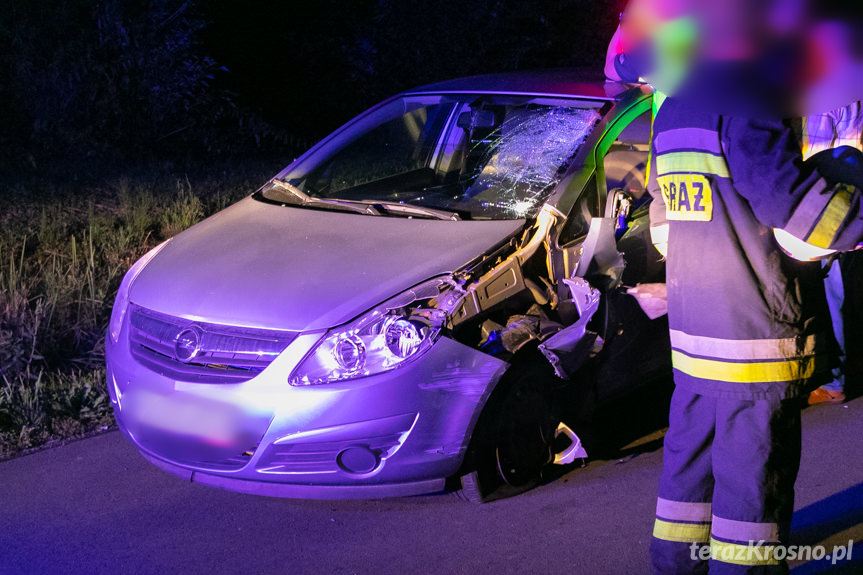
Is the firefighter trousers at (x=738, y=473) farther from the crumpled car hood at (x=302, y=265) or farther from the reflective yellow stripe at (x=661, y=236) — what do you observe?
the crumpled car hood at (x=302, y=265)

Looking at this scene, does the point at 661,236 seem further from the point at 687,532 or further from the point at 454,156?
the point at 454,156

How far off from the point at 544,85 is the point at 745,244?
229cm

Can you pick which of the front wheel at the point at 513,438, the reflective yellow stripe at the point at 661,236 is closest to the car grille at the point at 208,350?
the front wheel at the point at 513,438

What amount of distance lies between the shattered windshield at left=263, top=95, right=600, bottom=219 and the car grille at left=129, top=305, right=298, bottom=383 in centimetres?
107

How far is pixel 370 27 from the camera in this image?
13.6 metres

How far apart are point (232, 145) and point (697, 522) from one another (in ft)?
32.3

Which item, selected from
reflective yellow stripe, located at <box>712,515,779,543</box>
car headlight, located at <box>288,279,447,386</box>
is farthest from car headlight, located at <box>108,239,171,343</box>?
reflective yellow stripe, located at <box>712,515,779,543</box>

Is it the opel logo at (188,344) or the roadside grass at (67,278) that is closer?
the opel logo at (188,344)

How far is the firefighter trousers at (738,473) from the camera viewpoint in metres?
2.57

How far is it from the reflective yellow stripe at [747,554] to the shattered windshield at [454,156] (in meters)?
1.70

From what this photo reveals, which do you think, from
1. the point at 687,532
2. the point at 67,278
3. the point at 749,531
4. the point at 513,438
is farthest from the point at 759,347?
the point at 67,278

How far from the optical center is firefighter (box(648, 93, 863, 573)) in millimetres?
2422

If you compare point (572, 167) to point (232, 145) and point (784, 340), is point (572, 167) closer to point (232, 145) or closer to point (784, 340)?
point (784, 340)

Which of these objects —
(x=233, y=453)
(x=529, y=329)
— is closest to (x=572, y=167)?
(x=529, y=329)
